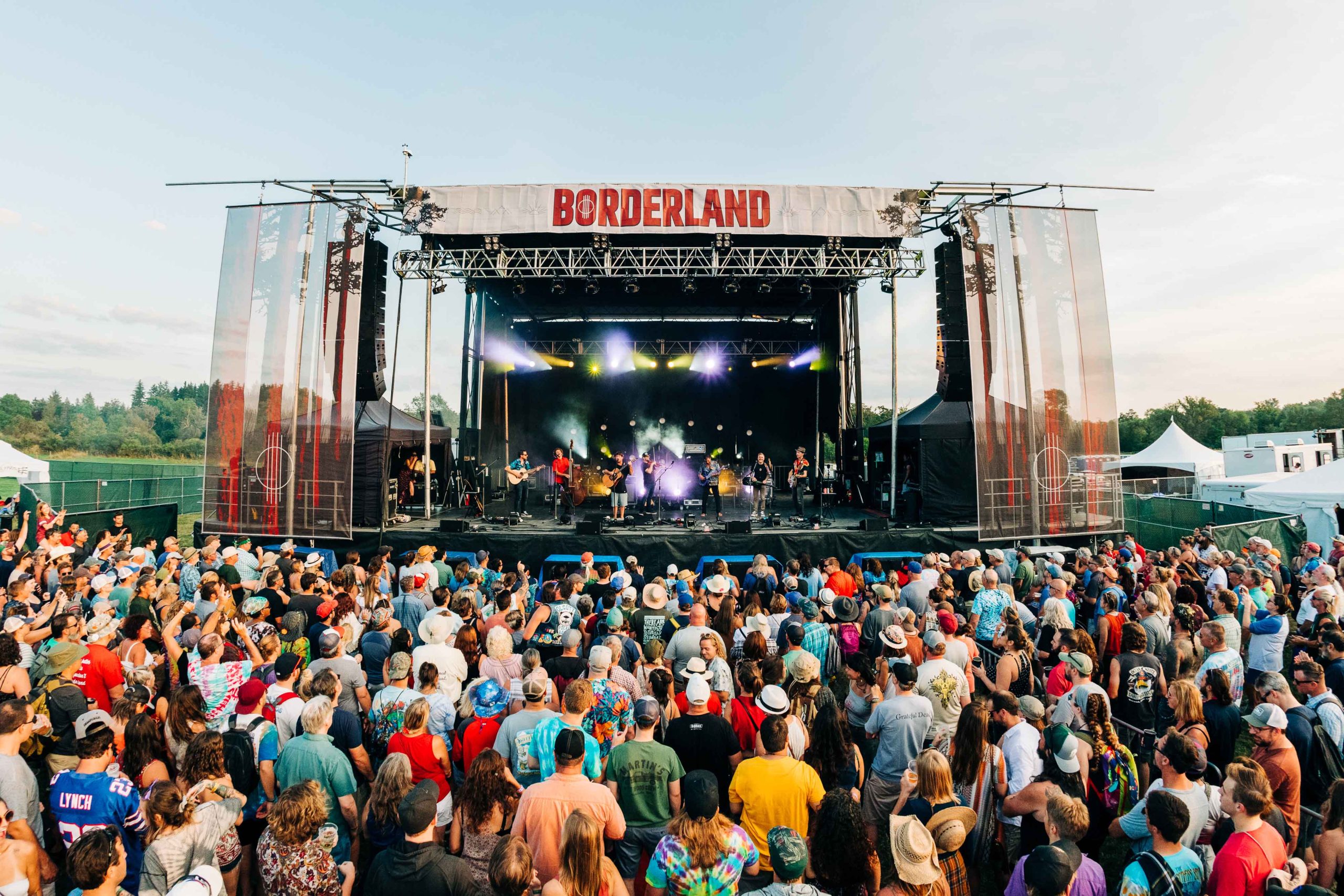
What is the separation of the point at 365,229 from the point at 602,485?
25.7 feet

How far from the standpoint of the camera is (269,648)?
383 cm

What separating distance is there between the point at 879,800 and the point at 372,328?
1142 cm

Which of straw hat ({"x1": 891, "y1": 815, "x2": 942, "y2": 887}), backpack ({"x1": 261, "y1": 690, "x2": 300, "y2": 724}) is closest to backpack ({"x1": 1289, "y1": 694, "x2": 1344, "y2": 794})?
straw hat ({"x1": 891, "y1": 815, "x2": 942, "y2": 887})

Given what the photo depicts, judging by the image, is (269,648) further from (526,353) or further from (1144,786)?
(526,353)

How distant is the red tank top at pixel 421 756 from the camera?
311cm

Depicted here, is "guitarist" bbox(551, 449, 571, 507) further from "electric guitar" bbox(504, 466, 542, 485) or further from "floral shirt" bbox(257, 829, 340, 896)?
"floral shirt" bbox(257, 829, 340, 896)

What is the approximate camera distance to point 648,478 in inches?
611

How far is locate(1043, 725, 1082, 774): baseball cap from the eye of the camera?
296 cm

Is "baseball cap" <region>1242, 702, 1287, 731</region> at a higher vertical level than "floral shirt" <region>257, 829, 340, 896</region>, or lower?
higher

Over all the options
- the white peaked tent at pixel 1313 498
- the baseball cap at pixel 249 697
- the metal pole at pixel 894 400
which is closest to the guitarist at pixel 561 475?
the metal pole at pixel 894 400

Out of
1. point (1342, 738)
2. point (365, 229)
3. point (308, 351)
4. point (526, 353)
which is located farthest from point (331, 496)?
point (1342, 738)

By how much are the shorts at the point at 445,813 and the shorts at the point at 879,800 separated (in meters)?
2.04

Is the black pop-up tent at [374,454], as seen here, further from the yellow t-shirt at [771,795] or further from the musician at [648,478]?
the yellow t-shirt at [771,795]

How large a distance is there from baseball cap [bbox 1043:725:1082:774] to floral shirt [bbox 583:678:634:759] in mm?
2102
